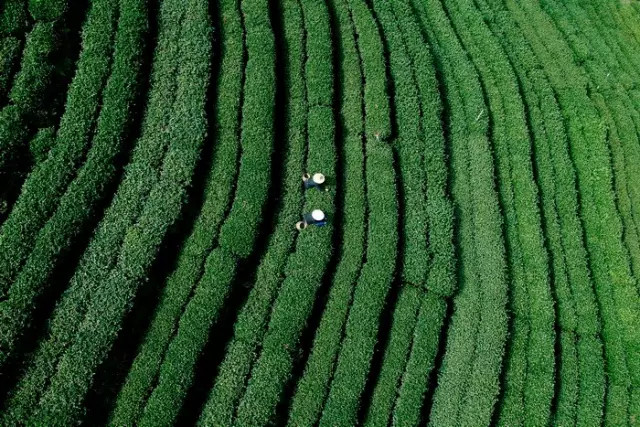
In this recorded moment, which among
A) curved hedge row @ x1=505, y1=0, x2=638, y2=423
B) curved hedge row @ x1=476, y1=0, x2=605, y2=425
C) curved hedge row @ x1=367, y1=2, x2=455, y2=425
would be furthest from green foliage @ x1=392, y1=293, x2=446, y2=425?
curved hedge row @ x1=505, y1=0, x2=638, y2=423

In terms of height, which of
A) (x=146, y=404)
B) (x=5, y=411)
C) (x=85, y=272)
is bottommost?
(x=146, y=404)

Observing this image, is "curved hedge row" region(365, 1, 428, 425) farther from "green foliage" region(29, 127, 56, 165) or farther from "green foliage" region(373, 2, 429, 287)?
"green foliage" region(29, 127, 56, 165)

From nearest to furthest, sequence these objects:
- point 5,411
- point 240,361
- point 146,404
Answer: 1. point 5,411
2. point 146,404
3. point 240,361

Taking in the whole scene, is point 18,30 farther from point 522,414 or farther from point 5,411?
point 522,414

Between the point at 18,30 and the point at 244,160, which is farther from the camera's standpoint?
the point at 244,160

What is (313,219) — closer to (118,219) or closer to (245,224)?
(245,224)

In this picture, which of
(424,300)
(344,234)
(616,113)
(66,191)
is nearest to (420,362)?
(424,300)

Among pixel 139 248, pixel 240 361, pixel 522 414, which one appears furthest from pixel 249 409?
pixel 522 414
